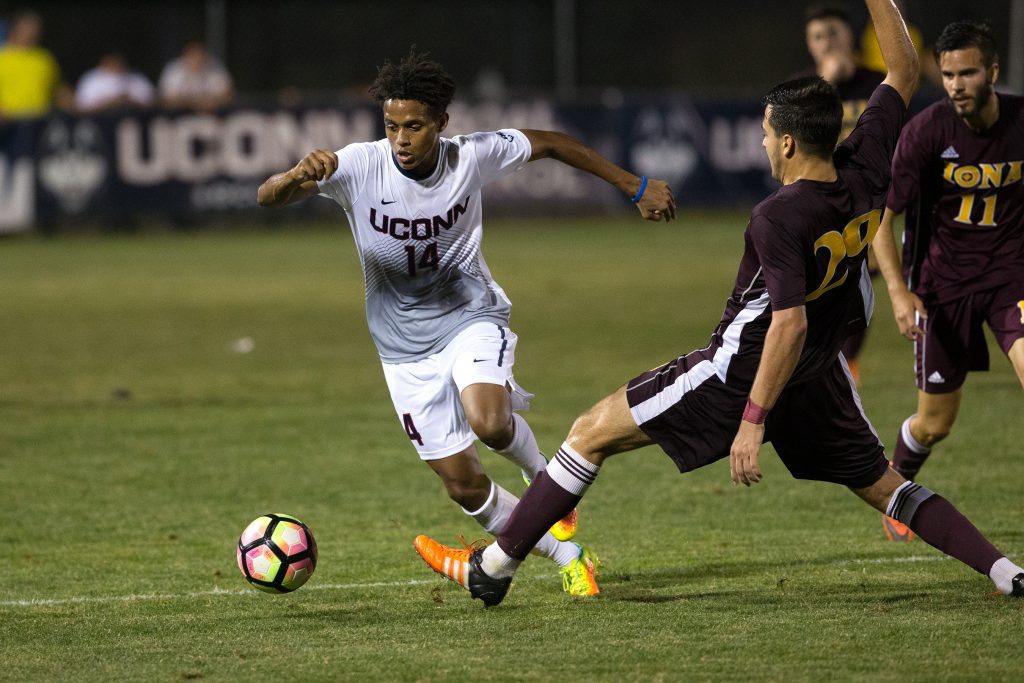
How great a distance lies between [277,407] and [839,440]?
5.73m

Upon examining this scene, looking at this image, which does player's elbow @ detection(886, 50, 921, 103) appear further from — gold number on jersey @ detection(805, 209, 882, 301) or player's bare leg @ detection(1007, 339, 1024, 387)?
player's bare leg @ detection(1007, 339, 1024, 387)

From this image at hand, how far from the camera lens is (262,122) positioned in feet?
74.0

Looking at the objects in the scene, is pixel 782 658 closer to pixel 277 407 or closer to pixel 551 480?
pixel 551 480

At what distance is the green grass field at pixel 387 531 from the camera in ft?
16.6

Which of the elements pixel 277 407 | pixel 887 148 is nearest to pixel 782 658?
pixel 887 148

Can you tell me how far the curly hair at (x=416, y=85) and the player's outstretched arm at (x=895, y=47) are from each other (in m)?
1.67

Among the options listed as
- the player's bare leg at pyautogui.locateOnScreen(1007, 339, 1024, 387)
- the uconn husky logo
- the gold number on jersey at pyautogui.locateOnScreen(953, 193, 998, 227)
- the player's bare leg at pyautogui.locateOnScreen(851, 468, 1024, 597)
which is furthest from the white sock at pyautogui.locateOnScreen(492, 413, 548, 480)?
the gold number on jersey at pyautogui.locateOnScreen(953, 193, 998, 227)

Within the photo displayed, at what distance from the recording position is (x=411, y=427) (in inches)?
243

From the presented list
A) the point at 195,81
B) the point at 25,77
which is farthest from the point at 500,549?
the point at 195,81

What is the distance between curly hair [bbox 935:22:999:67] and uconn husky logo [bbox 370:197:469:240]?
2.16m

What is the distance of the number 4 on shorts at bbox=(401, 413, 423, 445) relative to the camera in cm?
616

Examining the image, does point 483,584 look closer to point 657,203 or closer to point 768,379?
point 768,379

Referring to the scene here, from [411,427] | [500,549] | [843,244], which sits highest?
[843,244]

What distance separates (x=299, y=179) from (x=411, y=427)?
1133mm
